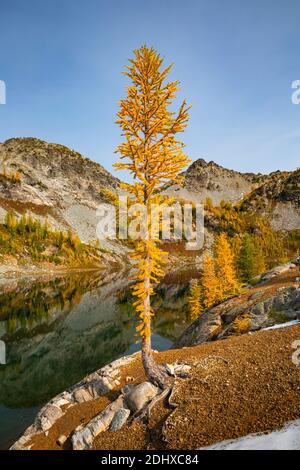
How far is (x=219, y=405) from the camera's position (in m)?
13.3

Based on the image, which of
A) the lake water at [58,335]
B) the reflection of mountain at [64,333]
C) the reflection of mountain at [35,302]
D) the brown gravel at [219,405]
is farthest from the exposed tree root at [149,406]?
the reflection of mountain at [35,302]

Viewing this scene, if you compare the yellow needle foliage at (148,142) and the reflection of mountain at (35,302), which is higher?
the yellow needle foliage at (148,142)

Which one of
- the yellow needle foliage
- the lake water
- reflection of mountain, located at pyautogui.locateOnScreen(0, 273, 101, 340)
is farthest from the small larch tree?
reflection of mountain, located at pyautogui.locateOnScreen(0, 273, 101, 340)

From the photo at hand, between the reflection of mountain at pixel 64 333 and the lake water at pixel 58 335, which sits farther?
the reflection of mountain at pixel 64 333

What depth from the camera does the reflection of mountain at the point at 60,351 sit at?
34519 millimetres

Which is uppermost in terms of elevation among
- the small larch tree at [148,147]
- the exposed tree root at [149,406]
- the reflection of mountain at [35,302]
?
the small larch tree at [148,147]

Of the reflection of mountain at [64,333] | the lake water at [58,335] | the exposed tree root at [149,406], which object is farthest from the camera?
the reflection of mountain at [64,333]

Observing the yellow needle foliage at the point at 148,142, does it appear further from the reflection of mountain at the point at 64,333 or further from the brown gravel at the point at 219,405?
the reflection of mountain at the point at 64,333

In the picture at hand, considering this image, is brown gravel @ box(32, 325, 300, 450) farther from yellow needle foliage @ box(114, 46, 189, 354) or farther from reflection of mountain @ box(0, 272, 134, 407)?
reflection of mountain @ box(0, 272, 134, 407)

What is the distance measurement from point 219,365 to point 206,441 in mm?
5474

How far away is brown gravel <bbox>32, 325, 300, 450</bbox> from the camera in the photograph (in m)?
11.9

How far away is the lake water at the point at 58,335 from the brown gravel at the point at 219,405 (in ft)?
43.1

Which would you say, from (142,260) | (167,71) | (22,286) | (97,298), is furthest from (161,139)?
(22,286)
